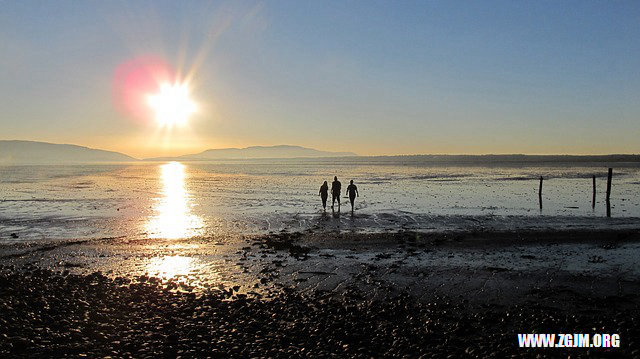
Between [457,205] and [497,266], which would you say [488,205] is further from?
[497,266]

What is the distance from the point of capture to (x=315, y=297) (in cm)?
1152

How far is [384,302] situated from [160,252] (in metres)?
11.0

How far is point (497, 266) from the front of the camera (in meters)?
15.3

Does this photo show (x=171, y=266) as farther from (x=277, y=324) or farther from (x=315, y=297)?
(x=277, y=324)

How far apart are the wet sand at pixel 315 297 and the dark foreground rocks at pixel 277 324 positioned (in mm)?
42

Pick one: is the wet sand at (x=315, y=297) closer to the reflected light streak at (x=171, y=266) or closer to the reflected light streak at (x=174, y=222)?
Result: the reflected light streak at (x=171, y=266)

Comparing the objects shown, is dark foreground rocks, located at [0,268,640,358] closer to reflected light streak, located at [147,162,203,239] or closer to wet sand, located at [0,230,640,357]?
wet sand, located at [0,230,640,357]

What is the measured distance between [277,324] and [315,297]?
7.31ft

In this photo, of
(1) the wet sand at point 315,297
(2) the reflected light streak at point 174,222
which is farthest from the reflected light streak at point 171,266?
(2) the reflected light streak at point 174,222

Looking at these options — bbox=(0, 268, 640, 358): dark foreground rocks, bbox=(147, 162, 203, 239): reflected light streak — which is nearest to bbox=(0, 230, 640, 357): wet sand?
bbox=(0, 268, 640, 358): dark foreground rocks

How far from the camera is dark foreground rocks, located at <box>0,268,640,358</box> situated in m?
8.18

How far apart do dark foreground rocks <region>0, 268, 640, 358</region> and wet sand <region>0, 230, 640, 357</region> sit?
0.04 meters

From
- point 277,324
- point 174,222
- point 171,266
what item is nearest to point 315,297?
point 277,324

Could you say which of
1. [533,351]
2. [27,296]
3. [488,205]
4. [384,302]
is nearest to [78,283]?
[27,296]
